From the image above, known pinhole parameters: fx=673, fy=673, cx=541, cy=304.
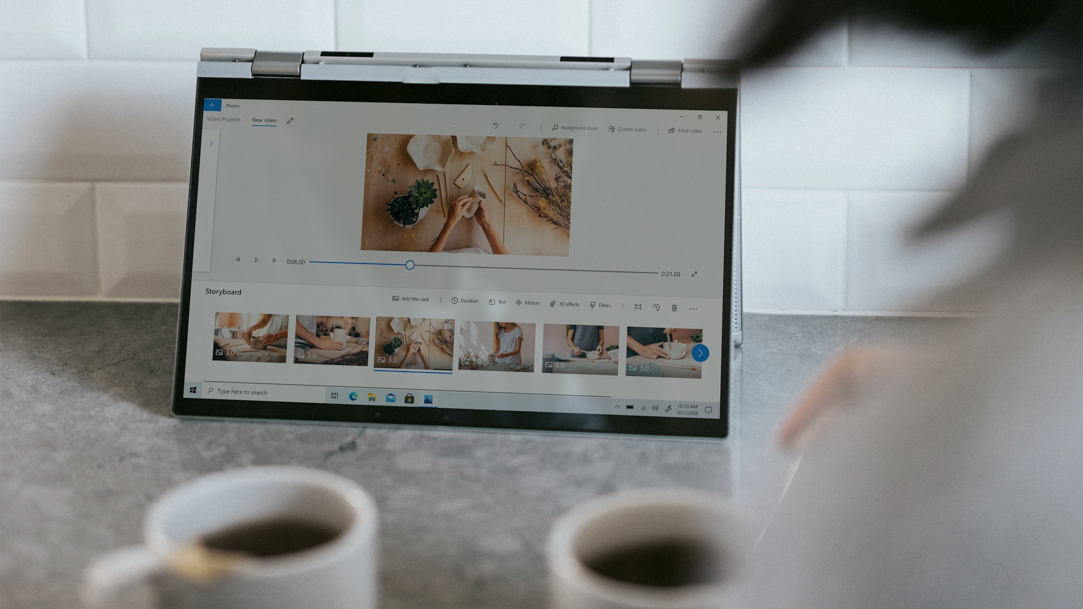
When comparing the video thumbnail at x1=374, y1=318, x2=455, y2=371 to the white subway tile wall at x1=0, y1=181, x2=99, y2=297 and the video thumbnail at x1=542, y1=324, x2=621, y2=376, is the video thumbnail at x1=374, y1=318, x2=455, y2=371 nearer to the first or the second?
the video thumbnail at x1=542, y1=324, x2=621, y2=376

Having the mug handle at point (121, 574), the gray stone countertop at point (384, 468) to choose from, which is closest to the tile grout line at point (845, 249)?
the gray stone countertop at point (384, 468)

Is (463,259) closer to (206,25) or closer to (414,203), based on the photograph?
(414,203)

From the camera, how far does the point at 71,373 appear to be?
544mm

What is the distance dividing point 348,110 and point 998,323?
1.45ft

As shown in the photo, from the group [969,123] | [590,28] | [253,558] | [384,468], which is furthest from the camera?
[590,28]

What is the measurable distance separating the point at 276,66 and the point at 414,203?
15 centimetres

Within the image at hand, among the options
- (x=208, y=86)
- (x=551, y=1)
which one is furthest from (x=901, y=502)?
(x=551, y=1)

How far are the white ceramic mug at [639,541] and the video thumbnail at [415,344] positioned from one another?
0.88 ft

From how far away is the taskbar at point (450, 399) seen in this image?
0.44 m

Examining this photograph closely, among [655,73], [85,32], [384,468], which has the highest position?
[85,32]

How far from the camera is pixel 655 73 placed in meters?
0.47

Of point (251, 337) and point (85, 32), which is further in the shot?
point (85, 32)

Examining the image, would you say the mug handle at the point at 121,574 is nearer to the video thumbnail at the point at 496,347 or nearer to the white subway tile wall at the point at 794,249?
the video thumbnail at the point at 496,347

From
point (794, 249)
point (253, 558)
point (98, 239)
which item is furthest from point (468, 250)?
point (98, 239)
